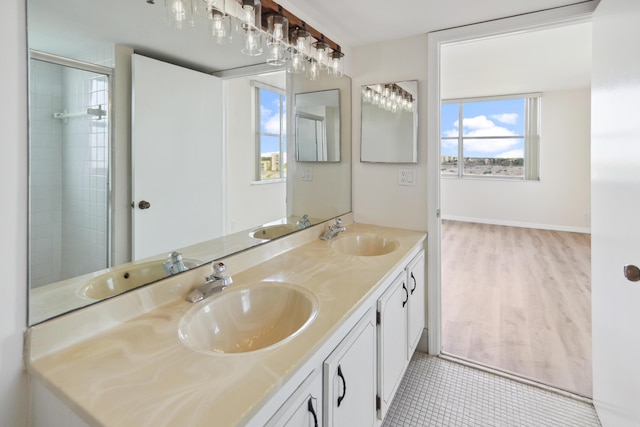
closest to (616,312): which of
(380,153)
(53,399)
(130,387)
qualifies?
(380,153)

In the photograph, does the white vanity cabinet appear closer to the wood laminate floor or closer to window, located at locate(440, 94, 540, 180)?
the wood laminate floor

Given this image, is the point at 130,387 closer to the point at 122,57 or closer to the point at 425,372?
the point at 122,57

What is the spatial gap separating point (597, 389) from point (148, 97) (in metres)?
2.40

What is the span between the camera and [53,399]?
2.47 feet

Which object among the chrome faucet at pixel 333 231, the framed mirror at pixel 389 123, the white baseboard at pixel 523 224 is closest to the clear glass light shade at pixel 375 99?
the framed mirror at pixel 389 123

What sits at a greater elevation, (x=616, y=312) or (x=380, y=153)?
(x=380, y=153)

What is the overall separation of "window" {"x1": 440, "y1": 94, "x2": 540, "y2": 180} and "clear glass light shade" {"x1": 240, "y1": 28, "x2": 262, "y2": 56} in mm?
5216

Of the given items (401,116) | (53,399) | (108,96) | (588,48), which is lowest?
(53,399)

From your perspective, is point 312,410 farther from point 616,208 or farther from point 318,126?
point 318,126

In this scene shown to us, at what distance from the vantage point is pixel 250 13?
1436 mm

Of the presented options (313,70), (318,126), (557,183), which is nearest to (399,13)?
(313,70)

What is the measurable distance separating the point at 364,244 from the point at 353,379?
1.08 meters

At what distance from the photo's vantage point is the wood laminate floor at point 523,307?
7.14 feet

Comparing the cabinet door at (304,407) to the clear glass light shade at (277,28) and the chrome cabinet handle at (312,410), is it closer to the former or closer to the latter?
the chrome cabinet handle at (312,410)
